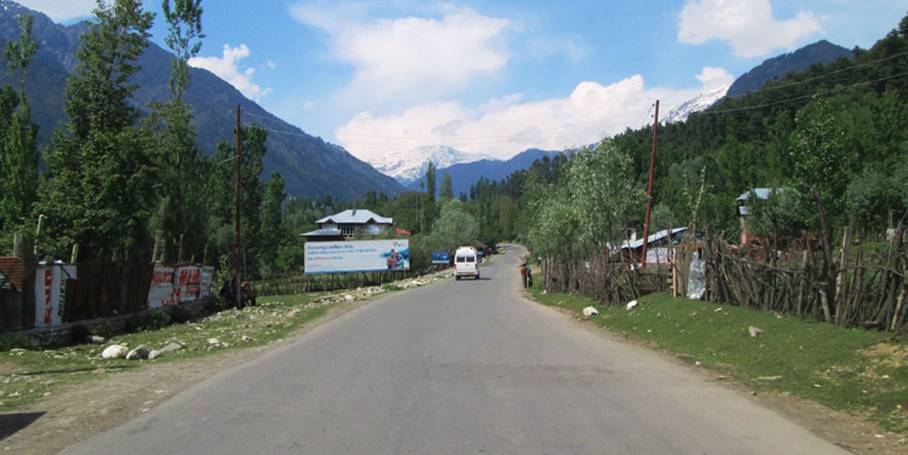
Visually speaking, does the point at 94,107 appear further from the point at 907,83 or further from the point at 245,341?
the point at 907,83

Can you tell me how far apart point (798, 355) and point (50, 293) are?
55.7 feet

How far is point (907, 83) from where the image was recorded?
61031 millimetres

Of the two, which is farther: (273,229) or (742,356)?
(273,229)

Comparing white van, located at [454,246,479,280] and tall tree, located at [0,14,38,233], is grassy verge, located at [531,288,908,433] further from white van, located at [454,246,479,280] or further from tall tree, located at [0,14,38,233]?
white van, located at [454,246,479,280]

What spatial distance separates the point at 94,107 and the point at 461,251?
34.2m

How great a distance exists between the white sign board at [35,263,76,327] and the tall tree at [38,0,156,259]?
8.93 metres

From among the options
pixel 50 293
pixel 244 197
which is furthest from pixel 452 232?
pixel 50 293

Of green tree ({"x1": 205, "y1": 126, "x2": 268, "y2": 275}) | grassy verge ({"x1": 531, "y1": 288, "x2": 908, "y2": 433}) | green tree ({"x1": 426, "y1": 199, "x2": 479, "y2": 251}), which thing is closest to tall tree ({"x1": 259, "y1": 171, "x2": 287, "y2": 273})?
green tree ({"x1": 205, "y1": 126, "x2": 268, "y2": 275})

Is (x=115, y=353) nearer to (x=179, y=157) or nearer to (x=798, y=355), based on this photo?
(x=798, y=355)

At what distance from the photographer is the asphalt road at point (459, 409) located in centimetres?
648

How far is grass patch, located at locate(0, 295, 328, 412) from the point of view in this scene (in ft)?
35.1

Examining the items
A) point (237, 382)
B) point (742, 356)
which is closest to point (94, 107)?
point (237, 382)

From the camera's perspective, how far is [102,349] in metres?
16.3

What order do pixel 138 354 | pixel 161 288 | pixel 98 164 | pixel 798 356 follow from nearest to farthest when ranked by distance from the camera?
pixel 798 356
pixel 138 354
pixel 161 288
pixel 98 164
